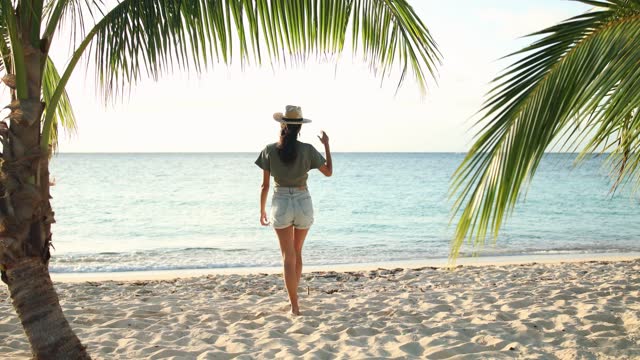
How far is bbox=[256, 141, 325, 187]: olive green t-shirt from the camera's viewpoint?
5.03 m

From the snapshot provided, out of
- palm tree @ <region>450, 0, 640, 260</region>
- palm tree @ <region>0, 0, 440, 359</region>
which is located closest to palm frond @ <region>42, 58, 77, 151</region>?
palm tree @ <region>0, 0, 440, 359</region>

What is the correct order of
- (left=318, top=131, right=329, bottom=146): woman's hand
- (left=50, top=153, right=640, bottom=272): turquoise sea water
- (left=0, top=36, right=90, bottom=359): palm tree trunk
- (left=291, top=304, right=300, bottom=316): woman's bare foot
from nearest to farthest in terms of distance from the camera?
(left=0, top=36, right=90, bottom=359): palm tree trunk
(left=318, top=131, right=329, bottom=146): woman's hand
(left=291, top=304, right=300, bottom=316): woman's bare foot
(left=50, top=153, right=640, bottom=272): turquoise sea water

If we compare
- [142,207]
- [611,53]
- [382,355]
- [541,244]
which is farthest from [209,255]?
[142,207]

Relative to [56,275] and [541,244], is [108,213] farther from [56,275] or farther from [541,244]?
[541,244]

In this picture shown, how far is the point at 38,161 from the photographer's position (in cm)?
325

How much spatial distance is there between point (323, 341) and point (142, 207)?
20.8 metres

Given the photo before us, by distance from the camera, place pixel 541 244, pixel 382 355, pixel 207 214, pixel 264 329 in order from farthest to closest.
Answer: pixel 207 214 → pixel 541 244 → pixel 264 329 → pixel 382 355

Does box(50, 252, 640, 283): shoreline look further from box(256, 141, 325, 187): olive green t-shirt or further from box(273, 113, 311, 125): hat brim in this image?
box(273, 113, 311, 125): hat brim

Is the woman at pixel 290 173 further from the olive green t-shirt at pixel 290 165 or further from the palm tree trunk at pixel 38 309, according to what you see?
the palm tree trunk at pixel 38 309

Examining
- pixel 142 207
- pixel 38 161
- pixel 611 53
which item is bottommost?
pixel 142 207

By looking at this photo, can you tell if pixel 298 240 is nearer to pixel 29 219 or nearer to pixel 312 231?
pixel 29 219

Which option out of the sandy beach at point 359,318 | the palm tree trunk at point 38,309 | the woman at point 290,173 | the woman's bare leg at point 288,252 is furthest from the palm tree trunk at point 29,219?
the woman's bare leg at point 288,252

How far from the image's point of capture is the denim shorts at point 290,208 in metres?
5.02

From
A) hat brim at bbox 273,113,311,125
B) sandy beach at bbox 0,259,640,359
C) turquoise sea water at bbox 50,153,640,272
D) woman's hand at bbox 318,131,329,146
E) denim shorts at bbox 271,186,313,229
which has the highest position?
hat brim at bbox 273,113,311,125
